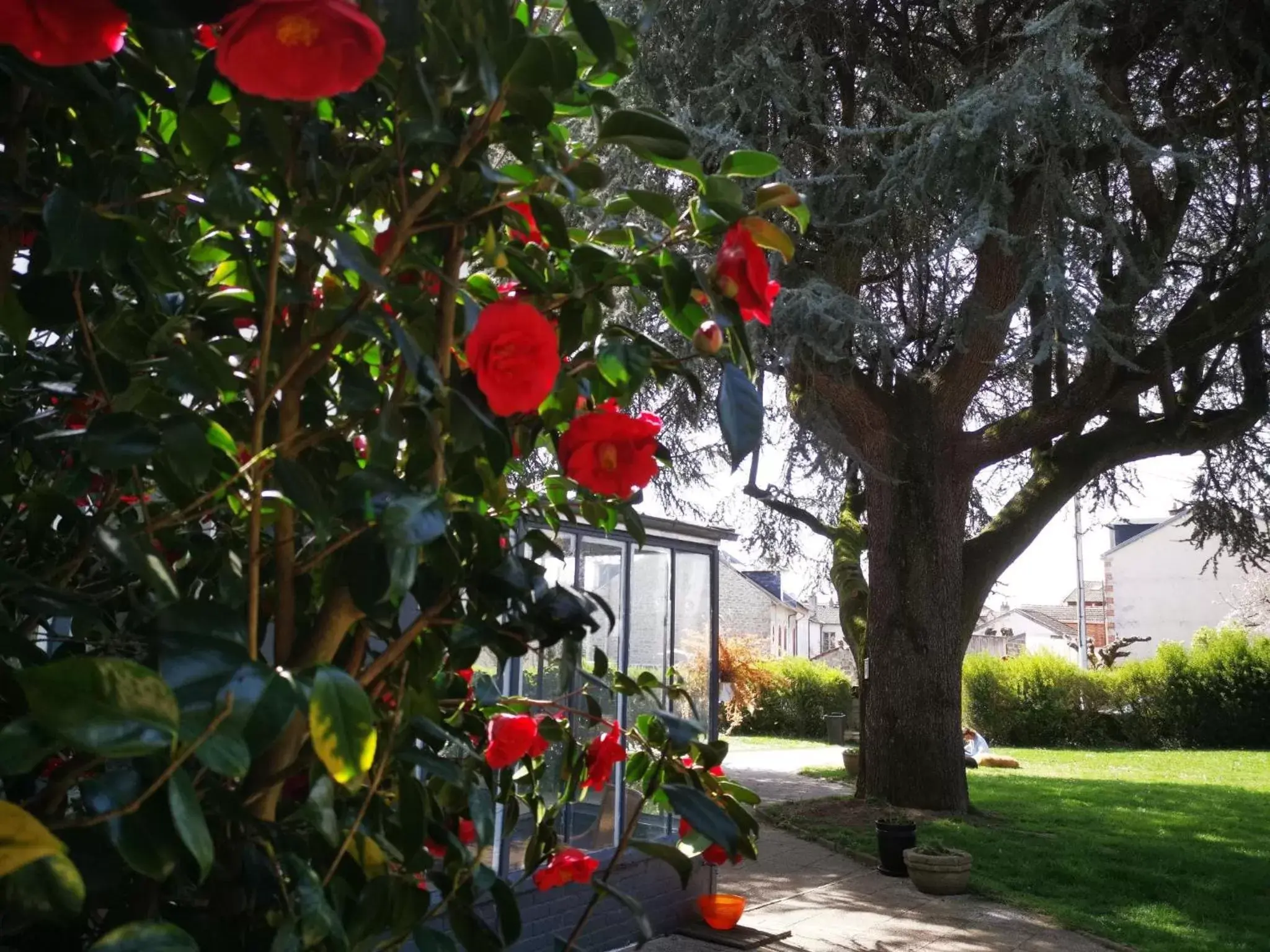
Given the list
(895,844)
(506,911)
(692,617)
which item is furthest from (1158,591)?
(506,911)

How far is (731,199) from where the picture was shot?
0.75 meters

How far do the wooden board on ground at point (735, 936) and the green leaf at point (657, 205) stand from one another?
162 inches

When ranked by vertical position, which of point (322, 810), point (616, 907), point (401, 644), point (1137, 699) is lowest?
point (616, 907)

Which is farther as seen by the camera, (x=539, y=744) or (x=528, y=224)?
(x=539, y=744)

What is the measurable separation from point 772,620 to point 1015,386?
2845cm

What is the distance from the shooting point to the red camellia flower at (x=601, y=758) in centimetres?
126

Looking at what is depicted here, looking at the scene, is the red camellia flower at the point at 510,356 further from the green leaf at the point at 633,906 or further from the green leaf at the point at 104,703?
the green leaf at the point at 633,906

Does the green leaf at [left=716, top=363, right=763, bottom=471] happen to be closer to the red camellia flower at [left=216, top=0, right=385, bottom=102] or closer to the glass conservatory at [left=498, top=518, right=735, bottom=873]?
the red camellia flower at [left=216, top=0, right=385, bottom=102]

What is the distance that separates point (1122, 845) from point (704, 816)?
24.9 ft

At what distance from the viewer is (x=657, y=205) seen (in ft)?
2.60

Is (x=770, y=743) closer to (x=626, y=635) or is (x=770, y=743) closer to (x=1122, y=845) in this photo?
(x=1122, y=845)

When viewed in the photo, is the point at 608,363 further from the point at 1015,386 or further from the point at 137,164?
the point at 1015,386

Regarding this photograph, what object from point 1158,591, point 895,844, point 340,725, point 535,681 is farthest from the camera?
point 1158,591

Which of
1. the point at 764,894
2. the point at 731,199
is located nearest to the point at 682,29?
the point at 764,894
